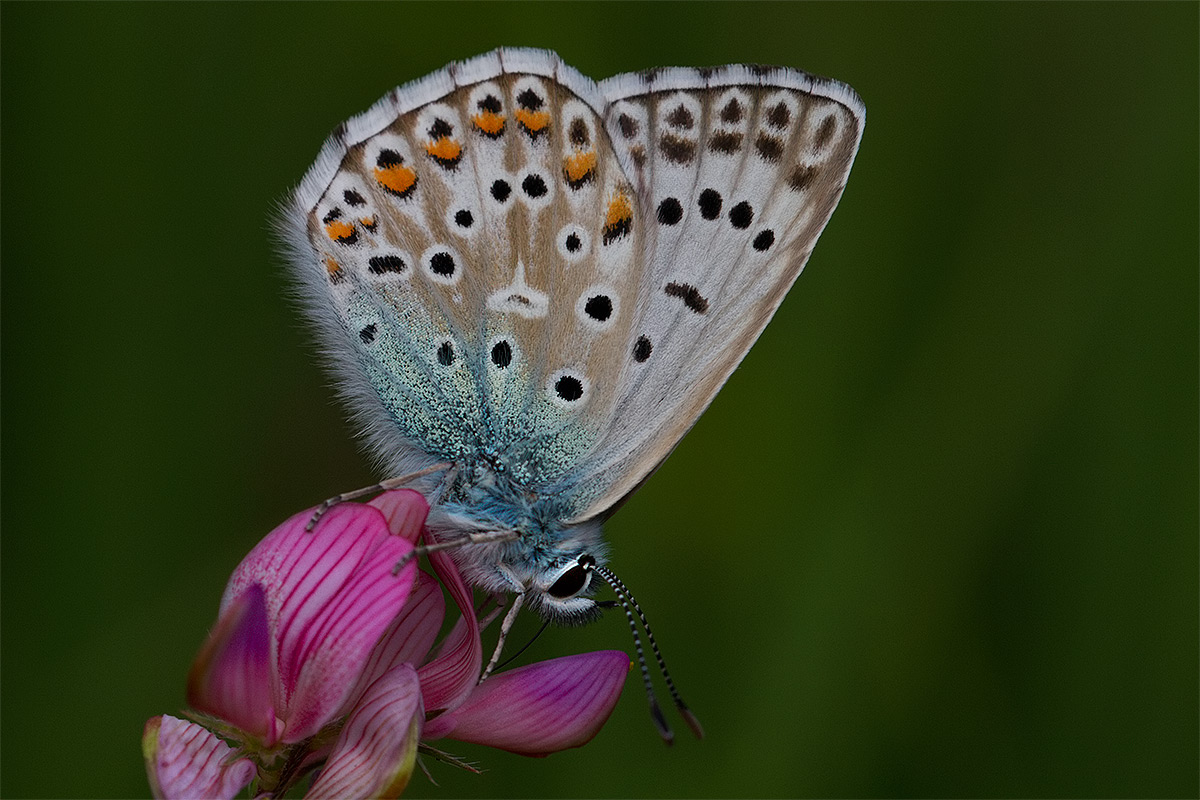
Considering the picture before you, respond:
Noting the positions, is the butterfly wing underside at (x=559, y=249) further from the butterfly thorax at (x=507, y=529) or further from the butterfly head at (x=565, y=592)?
the butterfly head at (x=565, y=592)

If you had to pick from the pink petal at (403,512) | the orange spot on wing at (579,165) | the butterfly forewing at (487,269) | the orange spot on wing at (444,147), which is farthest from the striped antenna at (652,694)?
the orange spot on wing at (444,147)

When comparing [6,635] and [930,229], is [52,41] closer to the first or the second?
[6,635]

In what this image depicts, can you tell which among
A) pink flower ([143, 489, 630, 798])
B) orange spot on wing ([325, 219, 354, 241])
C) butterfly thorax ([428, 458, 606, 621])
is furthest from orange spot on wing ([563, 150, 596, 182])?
pink flower ([143, 489, 630, 798])

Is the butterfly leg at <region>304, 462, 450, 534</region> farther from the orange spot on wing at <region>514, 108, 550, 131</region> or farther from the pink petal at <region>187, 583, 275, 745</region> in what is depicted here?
the orange spot on wing at <region>514, 108, 550, 131</region>

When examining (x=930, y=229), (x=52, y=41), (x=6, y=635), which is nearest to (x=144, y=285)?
(x=52, y=41)

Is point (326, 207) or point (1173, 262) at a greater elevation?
point (326, 207)

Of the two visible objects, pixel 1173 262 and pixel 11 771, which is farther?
pixel 1173 262
